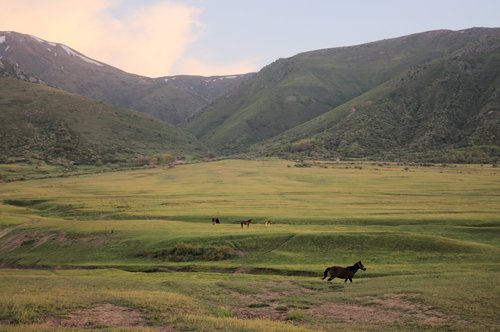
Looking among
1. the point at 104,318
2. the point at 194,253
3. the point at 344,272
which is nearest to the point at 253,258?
the point at 194,253

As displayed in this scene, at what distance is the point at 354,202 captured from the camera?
75250 millimetres

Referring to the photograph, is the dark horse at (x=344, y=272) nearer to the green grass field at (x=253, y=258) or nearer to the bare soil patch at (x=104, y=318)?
the green grass field at (x=253, y=258)

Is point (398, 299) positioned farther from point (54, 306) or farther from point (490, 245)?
point (490, 245)

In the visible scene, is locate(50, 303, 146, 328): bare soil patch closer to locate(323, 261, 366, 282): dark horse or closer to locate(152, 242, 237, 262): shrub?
locate(323, 261, 366, 282): dark horse

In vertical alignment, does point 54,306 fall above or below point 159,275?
above

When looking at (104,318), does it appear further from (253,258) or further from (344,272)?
(253,258)

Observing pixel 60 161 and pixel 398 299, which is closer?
pixel 398 299

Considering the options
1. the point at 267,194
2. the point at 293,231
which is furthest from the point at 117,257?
the point at 267,194

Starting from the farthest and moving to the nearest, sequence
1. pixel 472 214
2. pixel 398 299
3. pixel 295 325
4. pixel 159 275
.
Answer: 1. pixel 472 214
2. pixel 159 275
3. pixel 398 299
4. pixel 295 325

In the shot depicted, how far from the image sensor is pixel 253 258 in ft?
142

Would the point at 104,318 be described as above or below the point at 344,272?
→ above

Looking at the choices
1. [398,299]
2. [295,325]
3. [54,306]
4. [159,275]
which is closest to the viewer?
[295,325]

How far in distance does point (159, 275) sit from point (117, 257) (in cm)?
1123

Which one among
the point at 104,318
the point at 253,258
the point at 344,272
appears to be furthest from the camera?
the point at 253,258
